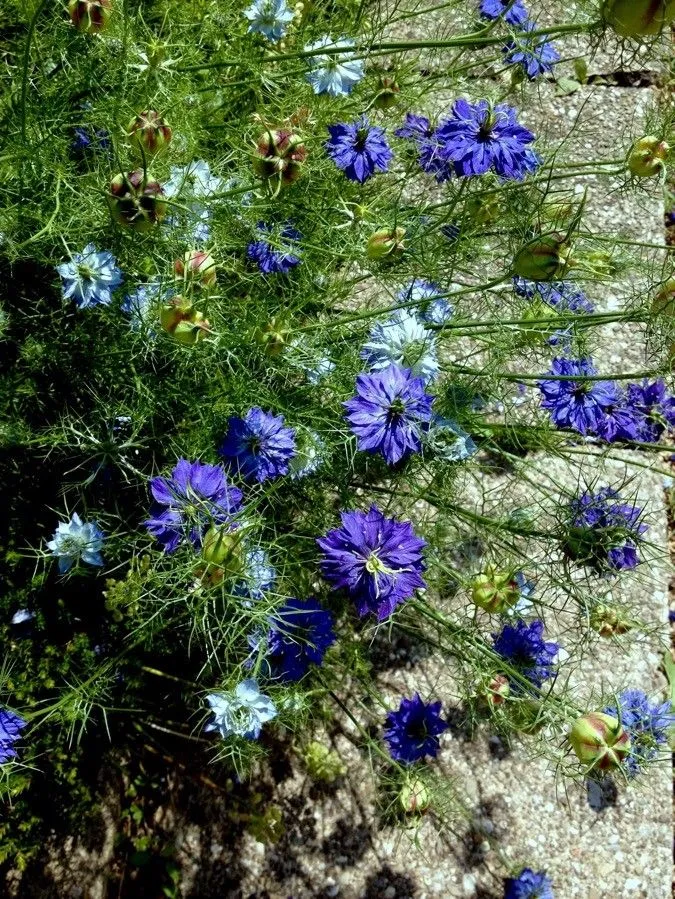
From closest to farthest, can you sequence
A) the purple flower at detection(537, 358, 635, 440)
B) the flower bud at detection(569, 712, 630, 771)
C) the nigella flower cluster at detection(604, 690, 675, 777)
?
the flower bud at detection(569, 712, 630, 771) → the nigella flower cluster at detection(604, 690, 675, 777) → the purple flower at detection(537, 358, 635, 440)

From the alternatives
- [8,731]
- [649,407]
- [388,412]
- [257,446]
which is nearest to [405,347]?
[388,412]

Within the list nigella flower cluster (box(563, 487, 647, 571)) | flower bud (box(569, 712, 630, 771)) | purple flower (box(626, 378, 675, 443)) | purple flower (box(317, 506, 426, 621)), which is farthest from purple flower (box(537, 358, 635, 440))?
flower bud (box(569, 712, 630, 771))

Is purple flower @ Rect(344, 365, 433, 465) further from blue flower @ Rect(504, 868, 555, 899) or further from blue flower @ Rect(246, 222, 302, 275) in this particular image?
blue flower @ Rect(504, 868, 555, 899)

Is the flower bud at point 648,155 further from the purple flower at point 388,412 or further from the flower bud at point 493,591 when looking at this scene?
the flower bud at point 493,591

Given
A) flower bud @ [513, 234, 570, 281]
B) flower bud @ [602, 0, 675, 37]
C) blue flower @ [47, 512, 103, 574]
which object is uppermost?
flower bud @ [602, 0, 675, 37]

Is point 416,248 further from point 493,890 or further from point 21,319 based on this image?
point 493,890

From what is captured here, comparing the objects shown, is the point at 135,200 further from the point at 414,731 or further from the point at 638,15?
the point at 414,731

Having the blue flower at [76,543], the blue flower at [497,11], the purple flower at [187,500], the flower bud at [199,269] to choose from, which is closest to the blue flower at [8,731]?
the blue flower at [76,543]
